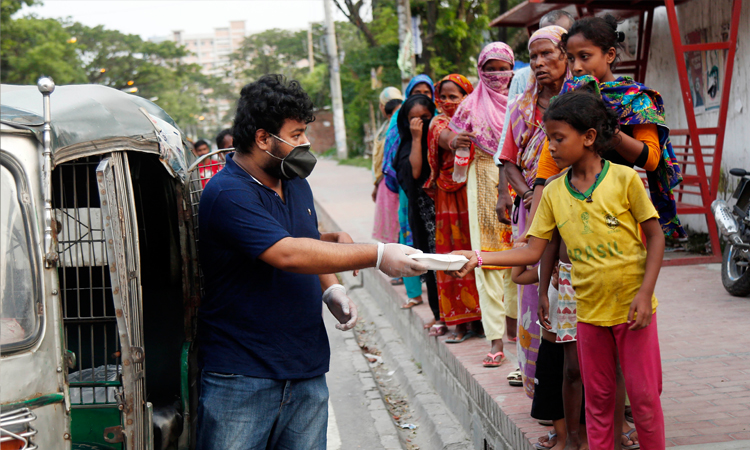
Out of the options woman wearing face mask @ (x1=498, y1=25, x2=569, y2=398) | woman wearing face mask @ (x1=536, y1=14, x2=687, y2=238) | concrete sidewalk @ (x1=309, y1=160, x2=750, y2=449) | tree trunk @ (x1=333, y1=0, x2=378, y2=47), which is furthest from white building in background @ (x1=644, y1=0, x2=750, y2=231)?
tree trunk @ (x1=333, y1=0, x2=378, y2=47)

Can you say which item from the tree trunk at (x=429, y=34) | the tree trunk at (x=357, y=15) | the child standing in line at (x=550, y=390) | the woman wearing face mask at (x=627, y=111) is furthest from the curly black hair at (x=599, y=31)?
the tree trunk at (x=357, y=15)

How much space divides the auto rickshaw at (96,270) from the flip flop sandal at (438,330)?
77.1 inches

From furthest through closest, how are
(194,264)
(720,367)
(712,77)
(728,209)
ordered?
(712,77)
(728,209)
(720,367)
(194,264)

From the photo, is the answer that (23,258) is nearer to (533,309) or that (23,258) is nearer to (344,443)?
(533,309)

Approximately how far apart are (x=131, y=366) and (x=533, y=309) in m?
1.91

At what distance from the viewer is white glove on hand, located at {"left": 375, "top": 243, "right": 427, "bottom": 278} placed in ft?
7.82

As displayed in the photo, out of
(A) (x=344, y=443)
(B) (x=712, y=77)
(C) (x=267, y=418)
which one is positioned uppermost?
(B) (x=712, y=77)

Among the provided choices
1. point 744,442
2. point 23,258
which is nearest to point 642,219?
point 744,442

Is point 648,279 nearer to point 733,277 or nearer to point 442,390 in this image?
point 442,390

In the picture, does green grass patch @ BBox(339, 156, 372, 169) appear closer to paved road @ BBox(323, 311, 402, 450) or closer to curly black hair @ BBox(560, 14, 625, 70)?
paved road @ BBox(323, 311, 402, 450)

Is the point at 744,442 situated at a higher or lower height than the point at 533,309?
lower

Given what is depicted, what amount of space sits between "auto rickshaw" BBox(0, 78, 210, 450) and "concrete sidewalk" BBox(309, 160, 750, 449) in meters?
1.60

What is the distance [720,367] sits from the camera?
4.11 meters

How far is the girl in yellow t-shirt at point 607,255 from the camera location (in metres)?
2.50
